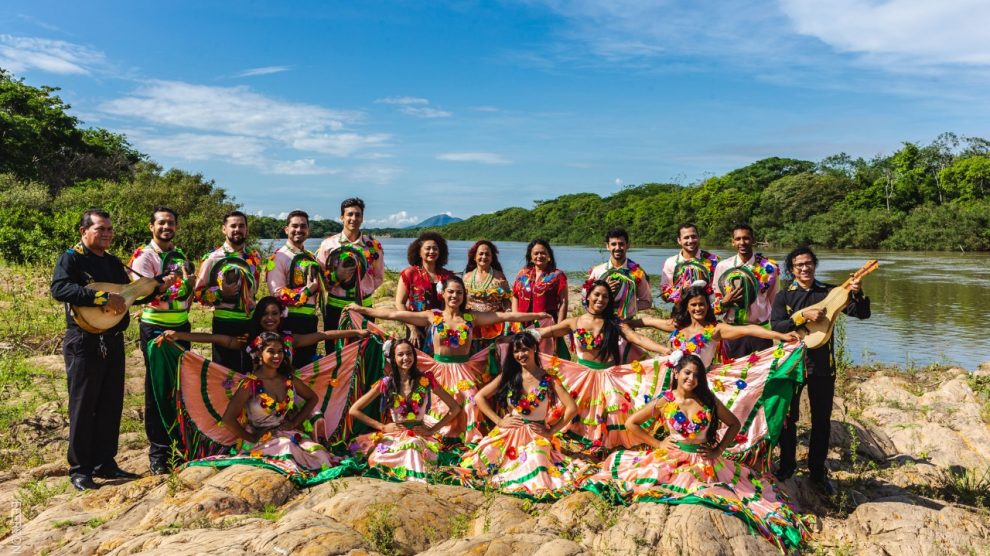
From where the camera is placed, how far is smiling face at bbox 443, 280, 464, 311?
5781mm

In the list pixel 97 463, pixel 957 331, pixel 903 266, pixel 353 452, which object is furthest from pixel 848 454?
pixel 903 266

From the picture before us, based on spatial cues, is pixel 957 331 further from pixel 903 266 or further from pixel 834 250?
pixel 834 250

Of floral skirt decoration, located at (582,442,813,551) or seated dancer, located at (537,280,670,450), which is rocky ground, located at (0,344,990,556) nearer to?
floral skirt decoration, located at (582,442,813,551)

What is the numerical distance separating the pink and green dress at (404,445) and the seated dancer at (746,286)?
258 centimetres

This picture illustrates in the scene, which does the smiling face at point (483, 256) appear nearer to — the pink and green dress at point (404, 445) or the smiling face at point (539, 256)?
the smiling face at point (539, 256)

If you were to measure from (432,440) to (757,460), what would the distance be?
2.50 m

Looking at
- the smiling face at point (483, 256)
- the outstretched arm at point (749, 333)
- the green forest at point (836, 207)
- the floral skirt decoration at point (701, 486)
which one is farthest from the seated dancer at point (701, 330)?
the green forest at point (836, 207)

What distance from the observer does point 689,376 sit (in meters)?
4.88

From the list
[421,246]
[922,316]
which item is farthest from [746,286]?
[922,316]

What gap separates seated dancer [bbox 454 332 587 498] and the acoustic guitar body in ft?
8.65

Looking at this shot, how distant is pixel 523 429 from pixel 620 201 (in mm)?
82834

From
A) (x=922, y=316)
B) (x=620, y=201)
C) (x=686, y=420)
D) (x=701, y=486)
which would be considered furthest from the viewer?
(x=620, y=201)

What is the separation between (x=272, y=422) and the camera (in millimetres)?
5410

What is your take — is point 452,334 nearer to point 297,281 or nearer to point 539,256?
point 539,256
